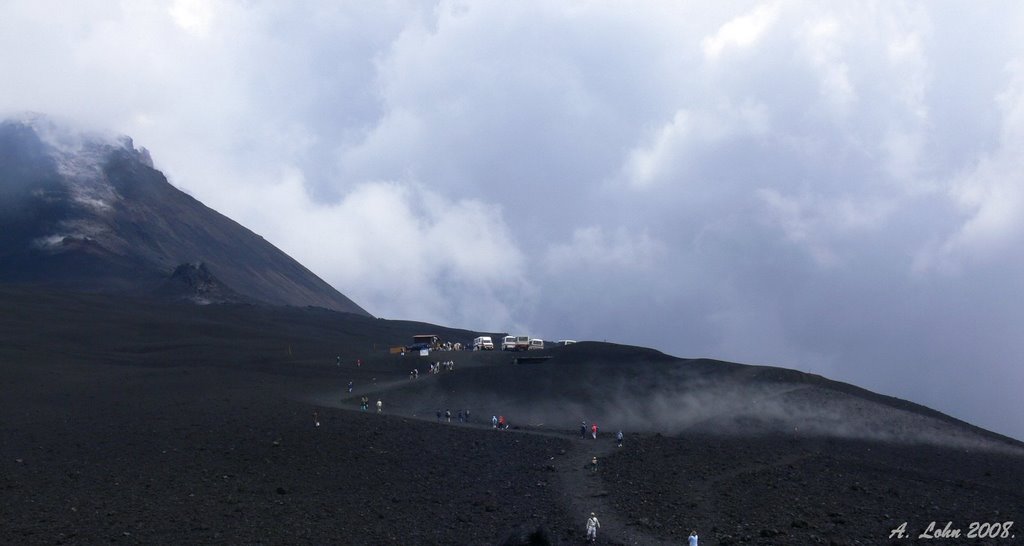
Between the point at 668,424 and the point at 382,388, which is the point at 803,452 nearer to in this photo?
the point at 668,424

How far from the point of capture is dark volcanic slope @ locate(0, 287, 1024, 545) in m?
32.8

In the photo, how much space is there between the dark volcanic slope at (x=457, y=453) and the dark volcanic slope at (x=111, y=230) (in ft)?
122

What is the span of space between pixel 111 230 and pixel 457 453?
286 feet

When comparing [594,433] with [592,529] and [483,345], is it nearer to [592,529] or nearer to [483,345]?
[592,529]

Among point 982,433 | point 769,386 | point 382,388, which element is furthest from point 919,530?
point 382,388

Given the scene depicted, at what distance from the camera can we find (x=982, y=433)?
5175 centimetres

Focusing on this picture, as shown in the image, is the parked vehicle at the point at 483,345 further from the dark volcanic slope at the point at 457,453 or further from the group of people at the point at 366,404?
the group of people at the point at 366,404

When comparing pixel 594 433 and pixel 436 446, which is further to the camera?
pixel 594 433

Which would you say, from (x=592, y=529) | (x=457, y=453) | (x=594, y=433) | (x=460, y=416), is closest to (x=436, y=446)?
(x=457, y=453)

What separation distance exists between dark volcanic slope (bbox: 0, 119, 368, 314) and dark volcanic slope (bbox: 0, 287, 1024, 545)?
37.1 m

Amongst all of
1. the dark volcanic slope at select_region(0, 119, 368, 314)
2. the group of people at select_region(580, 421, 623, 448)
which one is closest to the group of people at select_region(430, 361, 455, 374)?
the group of people at select_region(580, 421, 623, 448)

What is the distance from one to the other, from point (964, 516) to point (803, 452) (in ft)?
36.1

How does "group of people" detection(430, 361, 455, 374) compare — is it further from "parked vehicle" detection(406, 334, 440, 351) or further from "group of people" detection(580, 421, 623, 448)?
"group of people" detection(580, 421, 623, 448)

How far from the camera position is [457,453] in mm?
44562
